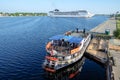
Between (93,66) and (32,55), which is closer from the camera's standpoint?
(93,66)

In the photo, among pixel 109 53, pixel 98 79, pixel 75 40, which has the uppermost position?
pixel 75 40

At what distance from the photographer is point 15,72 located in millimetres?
50500

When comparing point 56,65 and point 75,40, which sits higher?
point 75,40

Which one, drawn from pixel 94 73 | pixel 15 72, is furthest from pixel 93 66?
pixel 15 72

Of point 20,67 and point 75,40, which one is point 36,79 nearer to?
point 20,67

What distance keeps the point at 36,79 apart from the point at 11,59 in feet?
61.2

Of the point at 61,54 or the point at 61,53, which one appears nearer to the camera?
the point at 61,54

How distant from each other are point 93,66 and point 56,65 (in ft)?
43.7

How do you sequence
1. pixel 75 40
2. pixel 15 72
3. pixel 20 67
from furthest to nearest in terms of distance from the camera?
pixel 75 40, pixel 20 67, pixel 15 72

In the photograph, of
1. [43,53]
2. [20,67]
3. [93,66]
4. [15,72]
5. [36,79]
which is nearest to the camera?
[36,79]

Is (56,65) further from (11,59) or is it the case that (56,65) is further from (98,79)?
(11,59)

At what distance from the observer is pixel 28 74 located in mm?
49281

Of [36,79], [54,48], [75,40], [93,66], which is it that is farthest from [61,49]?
[36,79]

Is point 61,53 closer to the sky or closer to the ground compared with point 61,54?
closer to the sky
